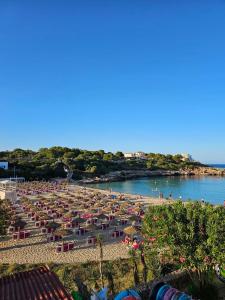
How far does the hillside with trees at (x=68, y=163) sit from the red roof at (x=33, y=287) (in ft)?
214

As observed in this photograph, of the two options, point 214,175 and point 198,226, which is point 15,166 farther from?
point 198,226

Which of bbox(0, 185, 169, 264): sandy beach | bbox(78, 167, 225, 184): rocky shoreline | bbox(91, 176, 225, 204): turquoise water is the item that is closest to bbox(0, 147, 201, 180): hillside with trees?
bbox(78, 167, 225, 184): rocky shoreline

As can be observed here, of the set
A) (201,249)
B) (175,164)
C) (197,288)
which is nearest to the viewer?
(201,249)

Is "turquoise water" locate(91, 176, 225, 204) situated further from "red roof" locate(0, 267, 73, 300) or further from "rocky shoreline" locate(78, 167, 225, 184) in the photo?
"red roof" locate(0, 267, 73, 300)

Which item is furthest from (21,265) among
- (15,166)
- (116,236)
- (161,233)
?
(15,166)

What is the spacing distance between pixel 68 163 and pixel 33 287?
79989 mm

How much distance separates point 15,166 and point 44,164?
315 inches

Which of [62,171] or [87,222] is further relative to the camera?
[62,171]

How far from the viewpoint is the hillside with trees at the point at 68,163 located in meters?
74.1

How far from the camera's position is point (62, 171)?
78.9m

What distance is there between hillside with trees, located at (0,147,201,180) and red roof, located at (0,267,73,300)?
65302mm

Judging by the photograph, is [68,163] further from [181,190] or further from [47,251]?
[47,251]

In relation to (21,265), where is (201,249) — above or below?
above

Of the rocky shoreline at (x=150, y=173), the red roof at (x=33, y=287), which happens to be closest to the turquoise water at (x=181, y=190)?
the rocky shoreline at (x=150, y=173)
